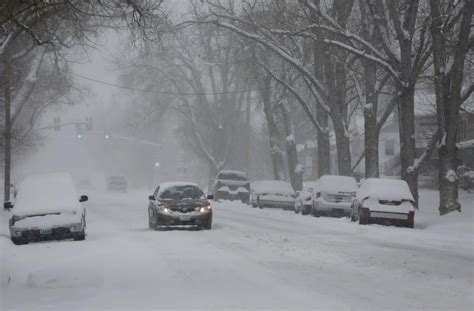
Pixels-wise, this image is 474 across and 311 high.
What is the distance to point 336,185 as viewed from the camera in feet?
93.3

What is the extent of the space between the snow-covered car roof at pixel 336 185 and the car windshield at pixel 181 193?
7.76 m

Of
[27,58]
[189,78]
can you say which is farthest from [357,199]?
[189,78]

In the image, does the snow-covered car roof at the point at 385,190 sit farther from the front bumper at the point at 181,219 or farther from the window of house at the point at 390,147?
the window of house at the point at 390,147

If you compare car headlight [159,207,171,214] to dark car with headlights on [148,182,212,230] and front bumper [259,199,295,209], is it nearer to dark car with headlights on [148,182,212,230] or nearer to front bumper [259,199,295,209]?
dark car with headlights on [148,182,212,230]

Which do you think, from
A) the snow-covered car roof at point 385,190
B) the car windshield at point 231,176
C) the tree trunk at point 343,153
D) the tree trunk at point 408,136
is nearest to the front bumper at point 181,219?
the snow-covered car roof at point 385,190

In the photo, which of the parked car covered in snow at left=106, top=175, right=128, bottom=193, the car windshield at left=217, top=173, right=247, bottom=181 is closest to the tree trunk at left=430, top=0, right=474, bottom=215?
the car windshield at left=217, top=173, right=247, bottom=181

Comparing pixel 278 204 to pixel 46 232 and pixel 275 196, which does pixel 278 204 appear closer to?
pixel 275 196

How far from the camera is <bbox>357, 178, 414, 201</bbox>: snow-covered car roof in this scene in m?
22.9

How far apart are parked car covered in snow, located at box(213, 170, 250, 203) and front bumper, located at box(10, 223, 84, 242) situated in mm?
25840

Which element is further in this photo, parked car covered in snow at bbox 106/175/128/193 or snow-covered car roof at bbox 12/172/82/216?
parked car covered in snow at bbox 106/175/128/193

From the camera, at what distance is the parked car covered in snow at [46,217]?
1764 cm

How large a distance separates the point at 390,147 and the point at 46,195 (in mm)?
58979

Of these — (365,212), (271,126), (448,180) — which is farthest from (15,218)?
(271,126)

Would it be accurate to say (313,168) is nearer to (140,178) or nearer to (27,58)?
(140,178)
